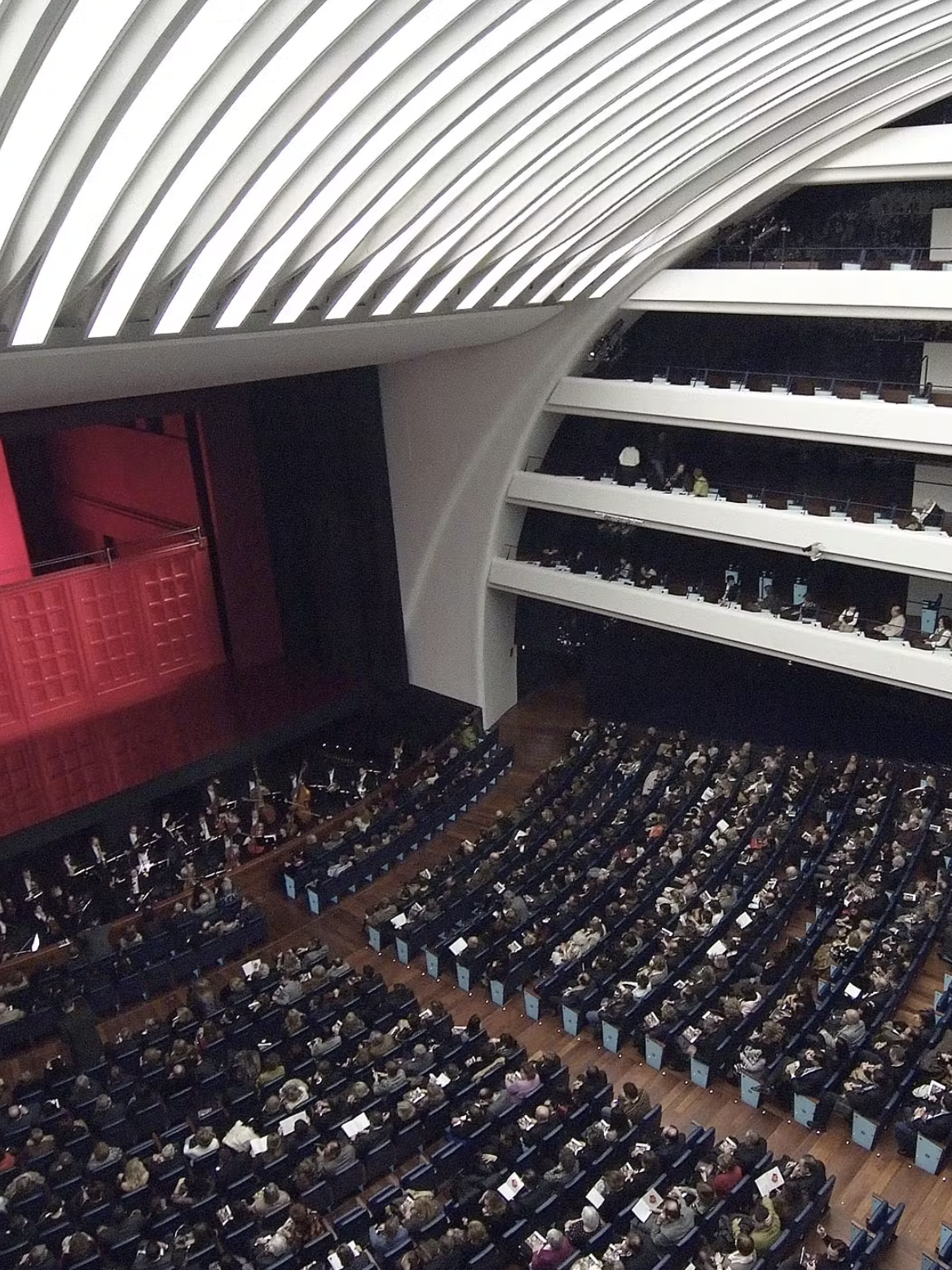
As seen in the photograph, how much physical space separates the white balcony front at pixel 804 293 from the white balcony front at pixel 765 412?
0.48m

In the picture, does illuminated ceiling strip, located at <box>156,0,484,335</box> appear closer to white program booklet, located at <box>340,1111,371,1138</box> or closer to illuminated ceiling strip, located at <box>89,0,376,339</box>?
illuminated ceiling strip, located at <box>89,0,376,339</box>

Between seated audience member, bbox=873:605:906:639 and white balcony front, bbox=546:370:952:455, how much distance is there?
2482 mm

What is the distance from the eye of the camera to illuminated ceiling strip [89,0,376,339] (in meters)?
7.55

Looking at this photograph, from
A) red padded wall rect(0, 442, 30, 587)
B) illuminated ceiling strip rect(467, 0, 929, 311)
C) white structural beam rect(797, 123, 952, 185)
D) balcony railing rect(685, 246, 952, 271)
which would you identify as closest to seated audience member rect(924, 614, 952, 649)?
balcony railing rect(685, 246, 952, 271)

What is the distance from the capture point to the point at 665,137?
12305 mm

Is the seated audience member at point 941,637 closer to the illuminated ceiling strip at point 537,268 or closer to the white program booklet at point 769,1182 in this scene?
the illuminated ceiling strip at point 537,268

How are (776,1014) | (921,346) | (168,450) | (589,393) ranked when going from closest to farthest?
1. (776,1014)
2. (921,346)
3. (589,393)
4. (168,450)

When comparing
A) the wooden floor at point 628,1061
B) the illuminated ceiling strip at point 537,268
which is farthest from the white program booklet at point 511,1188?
the illuminated ceiling strip at point 537,268

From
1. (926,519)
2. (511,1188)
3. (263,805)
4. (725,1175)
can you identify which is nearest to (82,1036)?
(511,1188)

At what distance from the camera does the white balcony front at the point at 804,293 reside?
49.0ft

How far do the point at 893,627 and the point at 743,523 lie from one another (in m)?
2.83

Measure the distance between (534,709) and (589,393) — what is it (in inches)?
261

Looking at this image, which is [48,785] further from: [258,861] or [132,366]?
[132,366]

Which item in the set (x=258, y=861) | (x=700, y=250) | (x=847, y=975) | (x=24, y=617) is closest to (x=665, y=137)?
(x=700, y=250)
